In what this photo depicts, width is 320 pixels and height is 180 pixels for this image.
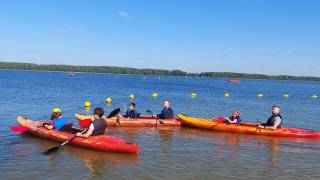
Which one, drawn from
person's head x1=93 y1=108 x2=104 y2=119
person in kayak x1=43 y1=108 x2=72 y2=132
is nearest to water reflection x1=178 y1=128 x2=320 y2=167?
person's head x1=93 y1=108 x2=104 y2=119

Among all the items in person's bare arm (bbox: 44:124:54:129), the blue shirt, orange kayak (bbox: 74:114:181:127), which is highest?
the blue shirt

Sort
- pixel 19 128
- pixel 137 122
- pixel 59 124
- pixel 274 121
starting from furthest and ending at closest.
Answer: pixel 137 122, pixel 274 121, pixel 19 128, pixel 59 124

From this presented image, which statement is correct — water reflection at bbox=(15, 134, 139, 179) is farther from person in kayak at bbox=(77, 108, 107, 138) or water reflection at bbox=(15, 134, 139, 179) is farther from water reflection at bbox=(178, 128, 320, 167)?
water reflection at bbox=(178, 128, 320, 167)

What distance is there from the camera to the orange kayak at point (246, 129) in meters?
18.3

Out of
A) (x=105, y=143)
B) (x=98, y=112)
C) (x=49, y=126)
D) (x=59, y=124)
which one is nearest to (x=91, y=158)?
(x=105, y=143)

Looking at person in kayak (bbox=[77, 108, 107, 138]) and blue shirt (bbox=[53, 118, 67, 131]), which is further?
blue shirt (bbox=[53, 118, 67, 131])

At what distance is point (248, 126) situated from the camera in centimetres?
1908

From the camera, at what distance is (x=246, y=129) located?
18.7 m

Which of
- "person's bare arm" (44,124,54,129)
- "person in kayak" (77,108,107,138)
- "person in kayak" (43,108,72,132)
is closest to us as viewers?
"person in kayak" (77,108,107,138)

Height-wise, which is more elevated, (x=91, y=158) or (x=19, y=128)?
(x=19, y=128)

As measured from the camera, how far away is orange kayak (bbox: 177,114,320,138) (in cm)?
1827

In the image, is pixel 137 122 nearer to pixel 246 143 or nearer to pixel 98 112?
pixel 246 143

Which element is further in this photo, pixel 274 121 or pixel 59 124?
pixel 274 121

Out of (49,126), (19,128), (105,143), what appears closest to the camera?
(105,143)
